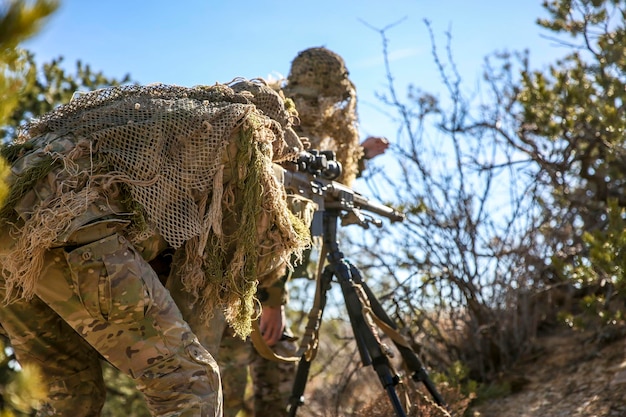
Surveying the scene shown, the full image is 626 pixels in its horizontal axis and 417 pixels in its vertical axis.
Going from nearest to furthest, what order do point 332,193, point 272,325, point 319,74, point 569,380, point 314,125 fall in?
point 332,193 < point 272,325 < point 569,380 < point 314,125 < point 319,74

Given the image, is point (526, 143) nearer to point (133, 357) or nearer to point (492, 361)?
point (492, 361)

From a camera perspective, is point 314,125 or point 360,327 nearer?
point 360,327

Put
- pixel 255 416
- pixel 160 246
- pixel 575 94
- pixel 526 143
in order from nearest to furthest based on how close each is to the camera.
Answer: pixel 160 246
pixel 255 416
pixel 575 94
pixel 526 143

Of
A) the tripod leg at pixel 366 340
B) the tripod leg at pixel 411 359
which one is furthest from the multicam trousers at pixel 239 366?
the tripod leg at pixel 411 359

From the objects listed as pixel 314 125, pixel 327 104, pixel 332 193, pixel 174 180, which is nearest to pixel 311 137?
pixel 314 125

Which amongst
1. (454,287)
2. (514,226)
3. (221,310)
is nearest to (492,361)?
(454,287)

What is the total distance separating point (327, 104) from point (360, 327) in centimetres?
153

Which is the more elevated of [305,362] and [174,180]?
[174,180]

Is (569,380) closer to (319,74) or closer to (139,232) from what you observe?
(319,74)

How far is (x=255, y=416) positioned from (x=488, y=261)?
1.74m

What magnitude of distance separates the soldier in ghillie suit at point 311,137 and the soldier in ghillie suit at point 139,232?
4.27ft

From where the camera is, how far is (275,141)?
114 inches

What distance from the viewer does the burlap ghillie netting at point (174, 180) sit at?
234 cm

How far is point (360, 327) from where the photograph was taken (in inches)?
134
